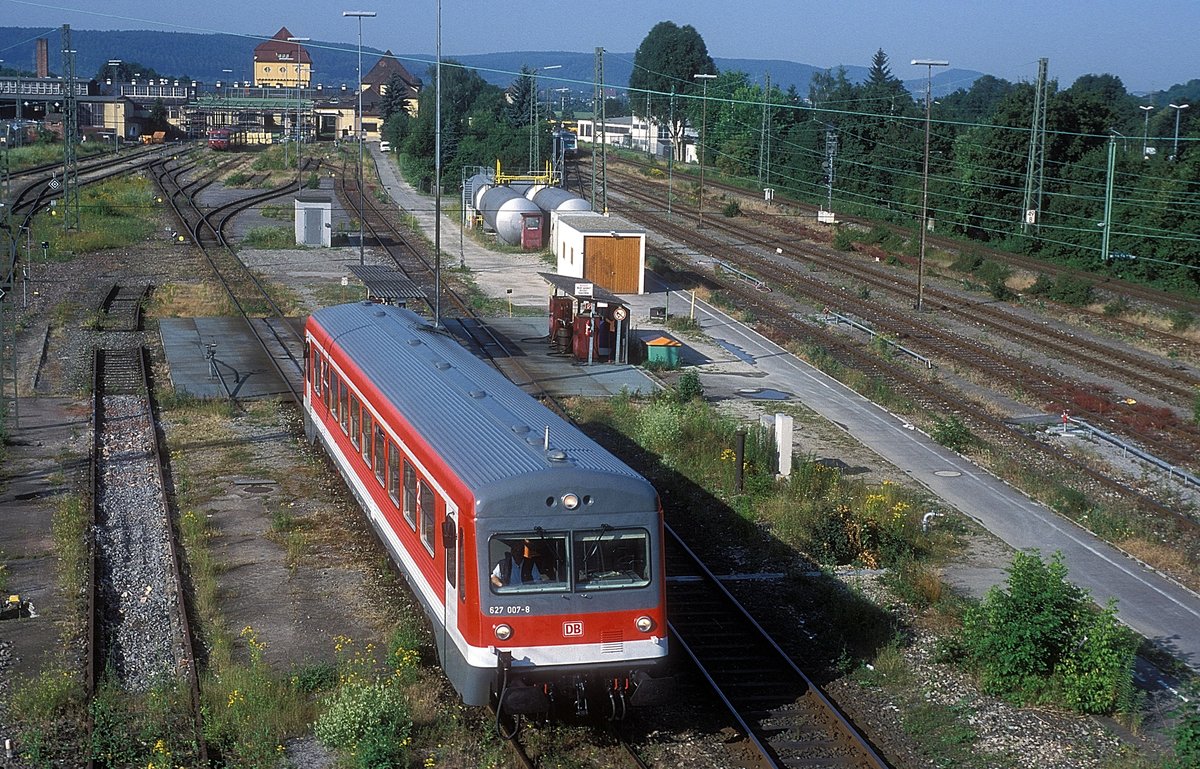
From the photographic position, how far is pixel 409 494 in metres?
12.0

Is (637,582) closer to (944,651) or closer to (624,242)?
(944,651)

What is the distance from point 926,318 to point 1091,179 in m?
20.7

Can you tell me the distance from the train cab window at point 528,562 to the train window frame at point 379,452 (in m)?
3.70

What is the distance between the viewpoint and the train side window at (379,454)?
13336mm

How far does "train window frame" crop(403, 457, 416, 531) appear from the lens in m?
11.8

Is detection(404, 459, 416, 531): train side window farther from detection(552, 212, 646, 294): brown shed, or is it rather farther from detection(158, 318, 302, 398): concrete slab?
detection(552, 212, 646, 294): brown shed

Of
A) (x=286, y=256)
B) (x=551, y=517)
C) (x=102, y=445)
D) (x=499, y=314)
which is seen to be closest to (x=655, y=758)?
(x=551, y=517)

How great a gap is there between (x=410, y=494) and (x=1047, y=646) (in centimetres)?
603

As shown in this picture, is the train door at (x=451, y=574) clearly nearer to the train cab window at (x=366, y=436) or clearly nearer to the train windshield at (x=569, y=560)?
the train windshield at (x=569, y=560)

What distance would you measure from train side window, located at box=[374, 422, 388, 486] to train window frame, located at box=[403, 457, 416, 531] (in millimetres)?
1060

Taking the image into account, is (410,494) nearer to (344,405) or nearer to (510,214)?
(344,405)

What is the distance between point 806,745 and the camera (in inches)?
412

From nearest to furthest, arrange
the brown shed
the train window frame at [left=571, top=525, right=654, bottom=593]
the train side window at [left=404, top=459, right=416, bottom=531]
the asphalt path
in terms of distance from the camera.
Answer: the train window frame at [left=571, top=525, right=654, bottom=593] < the train side window at [left=404, top=459, right=416, bottom=531] < the asphalt path < the brown shed

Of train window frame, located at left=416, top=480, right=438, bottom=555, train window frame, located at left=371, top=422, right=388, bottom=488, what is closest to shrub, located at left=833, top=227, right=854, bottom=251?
train window frame, located at left=371, top=422, right=388, bottom=488
